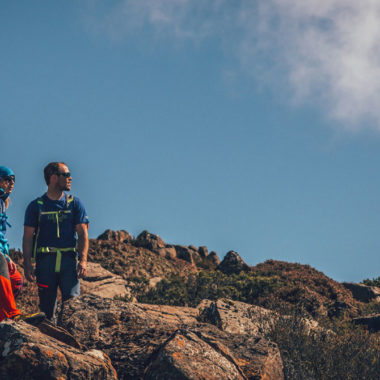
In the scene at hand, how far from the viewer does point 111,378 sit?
4.62 meters

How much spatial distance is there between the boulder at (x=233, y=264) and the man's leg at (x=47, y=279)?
15995mm

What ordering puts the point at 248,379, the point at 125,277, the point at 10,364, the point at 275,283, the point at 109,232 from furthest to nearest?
the point at 109,232 < the point at 125,277 < the point at 275,283 < the point at 248,379 < the point at 10,364

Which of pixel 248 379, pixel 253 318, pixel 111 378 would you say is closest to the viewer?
pixel 111 378

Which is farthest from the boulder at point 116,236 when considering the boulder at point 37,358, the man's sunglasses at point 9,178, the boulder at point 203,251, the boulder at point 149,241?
the boulder at point 37,358

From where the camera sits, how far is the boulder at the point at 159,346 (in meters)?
4.83

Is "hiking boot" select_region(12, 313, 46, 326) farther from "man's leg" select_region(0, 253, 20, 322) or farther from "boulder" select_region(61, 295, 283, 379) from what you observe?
"boulder" select_region(61, 295, 283, 379)

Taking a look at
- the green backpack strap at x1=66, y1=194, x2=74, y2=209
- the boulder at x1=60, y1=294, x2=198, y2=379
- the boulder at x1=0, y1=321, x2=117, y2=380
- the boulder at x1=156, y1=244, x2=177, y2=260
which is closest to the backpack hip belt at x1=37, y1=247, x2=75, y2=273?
the boulder at x1=60, y1=294, x2=198, y2=379

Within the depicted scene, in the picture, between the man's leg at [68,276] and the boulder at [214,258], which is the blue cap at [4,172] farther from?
the boulder at [214,258]

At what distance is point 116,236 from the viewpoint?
26.3 m

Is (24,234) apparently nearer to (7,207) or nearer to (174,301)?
(7,207)

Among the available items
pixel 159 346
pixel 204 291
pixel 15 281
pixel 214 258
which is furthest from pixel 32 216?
pixel 214 258

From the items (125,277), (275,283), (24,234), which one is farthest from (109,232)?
(24,234)

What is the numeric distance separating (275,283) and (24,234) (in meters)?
11.0

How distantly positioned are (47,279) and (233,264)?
1664cm
